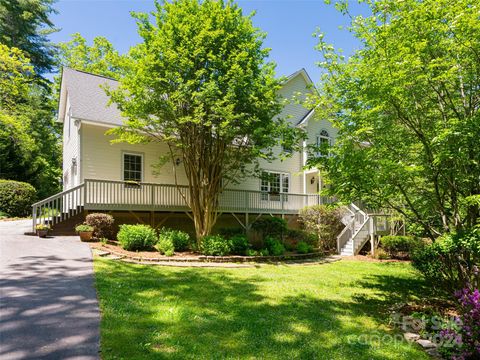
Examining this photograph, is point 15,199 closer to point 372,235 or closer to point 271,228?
point 271,228

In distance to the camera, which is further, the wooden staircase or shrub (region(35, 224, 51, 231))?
the wooden staircase

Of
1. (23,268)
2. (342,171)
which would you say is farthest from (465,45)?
(23,268)

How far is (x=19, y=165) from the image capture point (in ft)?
75.4

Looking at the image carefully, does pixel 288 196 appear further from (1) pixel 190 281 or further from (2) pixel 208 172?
(1) pixel 190 281

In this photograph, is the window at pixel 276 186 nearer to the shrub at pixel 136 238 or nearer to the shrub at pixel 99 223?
the shrub at pixel 136 238

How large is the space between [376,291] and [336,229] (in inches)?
298

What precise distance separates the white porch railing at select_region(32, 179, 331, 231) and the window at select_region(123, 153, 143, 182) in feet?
2.17

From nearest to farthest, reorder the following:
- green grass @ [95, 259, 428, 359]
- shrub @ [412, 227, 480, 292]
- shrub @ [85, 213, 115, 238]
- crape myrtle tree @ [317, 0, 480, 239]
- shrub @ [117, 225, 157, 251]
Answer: green grass @ [95, 259, 428, 359], shrub @ [412, 227, 480, 292], crape myrtle tree @ [317, 0, 480, 239], shrub @ [117, 225, 157, 251], shrub @ [85, 213, 115, 238]

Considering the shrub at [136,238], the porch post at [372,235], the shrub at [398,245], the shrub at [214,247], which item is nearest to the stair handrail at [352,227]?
the porch post at [372,235]

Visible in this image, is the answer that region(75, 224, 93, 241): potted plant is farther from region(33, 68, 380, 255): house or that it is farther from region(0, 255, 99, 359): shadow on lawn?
region(0, 255, 99, 359): shadow on lawn

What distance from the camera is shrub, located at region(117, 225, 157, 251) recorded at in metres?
10.6

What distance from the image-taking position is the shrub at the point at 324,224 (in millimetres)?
14805

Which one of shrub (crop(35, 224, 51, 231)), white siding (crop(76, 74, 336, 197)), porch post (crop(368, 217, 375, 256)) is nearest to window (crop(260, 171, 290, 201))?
white siding (crop(76, 74, 336, 197))

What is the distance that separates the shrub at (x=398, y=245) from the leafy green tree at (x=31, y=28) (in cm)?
3079
